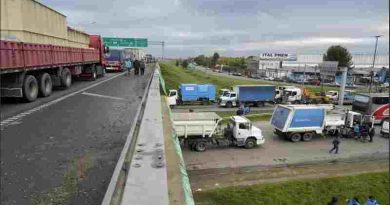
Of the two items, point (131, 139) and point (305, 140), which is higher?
point (131, 139)

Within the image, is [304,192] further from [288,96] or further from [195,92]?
[288,96]

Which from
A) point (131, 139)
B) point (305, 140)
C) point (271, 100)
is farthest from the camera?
point (271, 100)

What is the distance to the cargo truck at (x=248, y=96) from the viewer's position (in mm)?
35812

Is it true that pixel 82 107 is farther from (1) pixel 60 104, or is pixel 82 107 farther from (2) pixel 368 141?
(2) pixel 368 141

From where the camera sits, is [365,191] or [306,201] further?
[365,191]

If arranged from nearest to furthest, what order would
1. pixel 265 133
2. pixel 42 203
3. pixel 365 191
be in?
Answer: pixel 42 203 → pixel 365 191 → pixel 265 133

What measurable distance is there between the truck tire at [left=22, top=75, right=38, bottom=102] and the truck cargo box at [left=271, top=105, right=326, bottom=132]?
1424 cm

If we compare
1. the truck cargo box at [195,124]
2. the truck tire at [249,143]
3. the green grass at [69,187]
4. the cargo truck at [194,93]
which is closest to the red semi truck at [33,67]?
the truck cargo box at [195,124]

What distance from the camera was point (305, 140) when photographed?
2195 centimetres

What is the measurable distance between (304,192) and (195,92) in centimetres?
2330

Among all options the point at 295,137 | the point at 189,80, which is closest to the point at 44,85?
→ the point at 295,137

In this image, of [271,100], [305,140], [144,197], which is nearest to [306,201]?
[305,140]

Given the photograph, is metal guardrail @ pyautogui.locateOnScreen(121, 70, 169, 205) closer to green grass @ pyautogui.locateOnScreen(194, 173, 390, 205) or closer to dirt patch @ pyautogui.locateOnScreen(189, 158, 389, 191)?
green grass @ pyautogui.locateOnScreen(194, 173, 390, 205)

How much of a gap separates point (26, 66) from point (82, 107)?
2.72 meters
